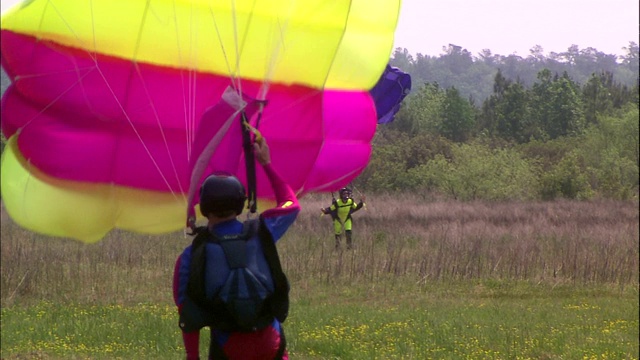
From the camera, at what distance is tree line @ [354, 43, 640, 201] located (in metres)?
21.2

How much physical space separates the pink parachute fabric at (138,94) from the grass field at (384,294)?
357cm

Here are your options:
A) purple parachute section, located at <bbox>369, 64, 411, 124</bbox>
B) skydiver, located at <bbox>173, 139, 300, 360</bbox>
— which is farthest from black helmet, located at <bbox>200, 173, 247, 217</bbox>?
purple parachute section, located at <bbox>369, 64, 411, 124</bbox>

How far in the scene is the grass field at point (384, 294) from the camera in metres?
8.47

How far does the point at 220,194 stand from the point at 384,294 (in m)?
8.38

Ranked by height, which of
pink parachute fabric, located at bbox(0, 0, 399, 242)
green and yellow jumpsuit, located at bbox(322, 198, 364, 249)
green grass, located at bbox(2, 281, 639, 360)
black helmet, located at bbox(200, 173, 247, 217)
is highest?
pink parachute fabric, located at bbox(0, 0, 399, 242)

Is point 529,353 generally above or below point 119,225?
below

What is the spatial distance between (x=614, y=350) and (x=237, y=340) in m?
5.33

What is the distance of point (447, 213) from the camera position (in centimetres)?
2089

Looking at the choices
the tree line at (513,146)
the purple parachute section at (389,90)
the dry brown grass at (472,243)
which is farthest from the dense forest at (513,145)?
the purple parachute section at (389,90)

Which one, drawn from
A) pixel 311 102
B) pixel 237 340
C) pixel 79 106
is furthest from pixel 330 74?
pixel 237 340

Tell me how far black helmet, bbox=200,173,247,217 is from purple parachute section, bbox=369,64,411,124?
2.11 m

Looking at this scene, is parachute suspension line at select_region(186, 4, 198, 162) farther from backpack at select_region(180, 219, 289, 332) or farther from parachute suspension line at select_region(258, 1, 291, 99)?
backpack at select_region(180, 219, 289, 332)

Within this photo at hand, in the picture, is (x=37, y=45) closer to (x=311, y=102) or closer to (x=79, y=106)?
(x=79, y=106)

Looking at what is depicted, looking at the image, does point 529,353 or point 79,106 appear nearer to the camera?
point 79,106
